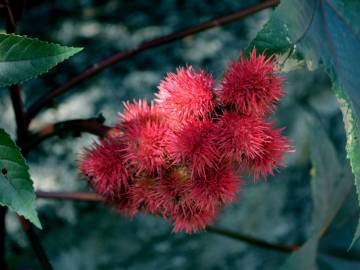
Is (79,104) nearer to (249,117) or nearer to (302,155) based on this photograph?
(302,155)

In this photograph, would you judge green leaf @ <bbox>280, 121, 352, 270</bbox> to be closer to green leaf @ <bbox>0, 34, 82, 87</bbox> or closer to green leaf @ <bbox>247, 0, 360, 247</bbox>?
green leaf @ <bbox>247, 0, 360, 247</bbox>

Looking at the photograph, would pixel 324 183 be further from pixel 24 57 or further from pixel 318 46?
pixel 24 57

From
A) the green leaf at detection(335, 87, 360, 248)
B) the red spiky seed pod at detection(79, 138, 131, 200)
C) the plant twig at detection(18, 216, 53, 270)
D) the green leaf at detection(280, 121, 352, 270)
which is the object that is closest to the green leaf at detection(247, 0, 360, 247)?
the green leaf at detection(335, 87, 360, 248)

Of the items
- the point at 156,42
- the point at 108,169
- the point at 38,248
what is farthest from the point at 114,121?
the point at 108,169

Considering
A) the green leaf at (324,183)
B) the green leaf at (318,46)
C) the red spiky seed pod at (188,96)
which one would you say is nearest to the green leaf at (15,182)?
the red spiky seed pod at (188,96)

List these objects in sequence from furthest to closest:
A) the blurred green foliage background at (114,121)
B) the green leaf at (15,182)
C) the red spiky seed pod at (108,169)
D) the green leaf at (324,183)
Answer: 1. the blurred green foliage background at (114,121)
2. the green leaf at (324,183)
3. the red spiky seed pod at (108,169)
4. the green leaf at (15,182)

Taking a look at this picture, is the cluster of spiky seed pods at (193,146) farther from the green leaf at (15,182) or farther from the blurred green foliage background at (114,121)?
the blurred green foliage background at (114,121)
